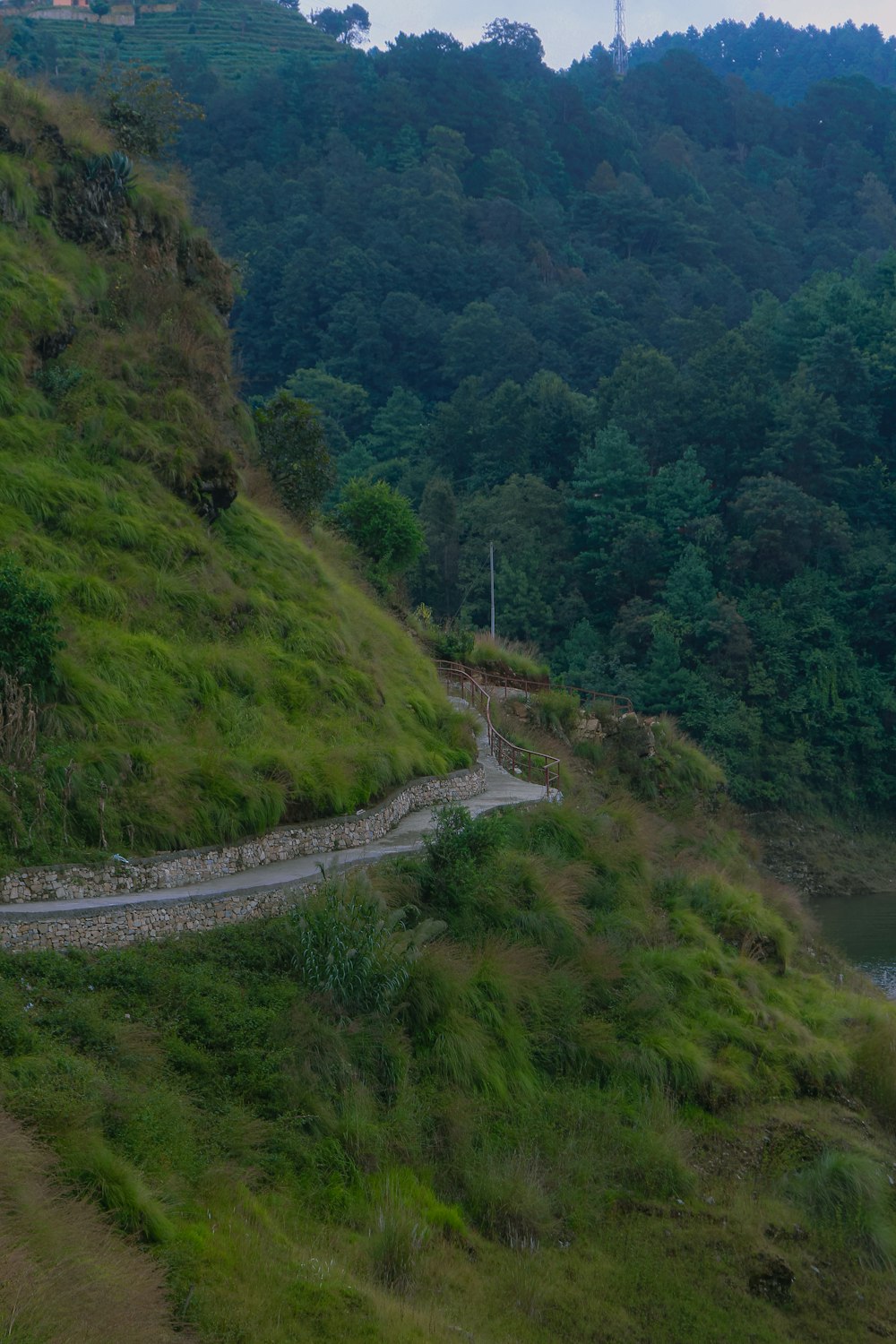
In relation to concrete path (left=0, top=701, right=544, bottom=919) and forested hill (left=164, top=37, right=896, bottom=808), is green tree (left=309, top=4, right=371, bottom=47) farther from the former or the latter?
concrete path (left=0, top=701, right=544, bottom=919)

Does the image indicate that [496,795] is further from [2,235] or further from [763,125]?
[763,125]

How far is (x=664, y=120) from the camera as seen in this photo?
114 m

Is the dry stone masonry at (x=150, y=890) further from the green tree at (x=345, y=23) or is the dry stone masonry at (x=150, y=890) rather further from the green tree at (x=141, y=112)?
the green tree at (x=345, y=23)

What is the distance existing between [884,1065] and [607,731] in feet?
43.4

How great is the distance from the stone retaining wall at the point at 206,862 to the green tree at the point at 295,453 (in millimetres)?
10629

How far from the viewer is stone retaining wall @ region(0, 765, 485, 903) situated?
1183 cm

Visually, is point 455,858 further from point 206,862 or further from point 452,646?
point 452,646

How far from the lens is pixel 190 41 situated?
117688mm

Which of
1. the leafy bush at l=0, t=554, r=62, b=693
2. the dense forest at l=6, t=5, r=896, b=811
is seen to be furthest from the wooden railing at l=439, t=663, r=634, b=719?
the leafy bush at l=0, t=554, r=62, b=693

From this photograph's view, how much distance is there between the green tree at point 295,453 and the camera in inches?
1067

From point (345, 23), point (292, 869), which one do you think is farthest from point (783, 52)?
point (292, 869)

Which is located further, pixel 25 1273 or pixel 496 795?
pixel 496 795

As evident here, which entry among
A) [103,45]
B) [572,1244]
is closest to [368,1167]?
[572,1244]

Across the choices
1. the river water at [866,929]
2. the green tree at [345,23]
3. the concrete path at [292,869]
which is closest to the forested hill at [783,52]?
the green tree at [345,23]
